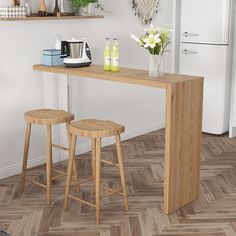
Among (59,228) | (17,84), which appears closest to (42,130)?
(17,84)

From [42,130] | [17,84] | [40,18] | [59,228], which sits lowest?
[59,228]

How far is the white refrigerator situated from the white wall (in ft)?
0.89

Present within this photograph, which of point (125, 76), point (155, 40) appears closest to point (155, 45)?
point (155, 40)

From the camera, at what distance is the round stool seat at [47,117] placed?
12.0ft

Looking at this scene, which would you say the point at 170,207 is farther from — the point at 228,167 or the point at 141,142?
the point at 141,142

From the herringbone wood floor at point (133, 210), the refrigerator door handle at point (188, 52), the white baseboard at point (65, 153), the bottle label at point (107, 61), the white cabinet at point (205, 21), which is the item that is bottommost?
the herringbone wood floor at point (133, 210)

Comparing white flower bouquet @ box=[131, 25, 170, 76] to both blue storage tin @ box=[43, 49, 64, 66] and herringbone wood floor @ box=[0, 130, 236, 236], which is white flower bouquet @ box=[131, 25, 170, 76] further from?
herringbone wood floor @ box=[0, 130, 236, 236]

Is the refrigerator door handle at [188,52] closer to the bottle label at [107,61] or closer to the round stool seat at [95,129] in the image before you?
the bottle label at [107,61]

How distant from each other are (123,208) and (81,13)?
194cm

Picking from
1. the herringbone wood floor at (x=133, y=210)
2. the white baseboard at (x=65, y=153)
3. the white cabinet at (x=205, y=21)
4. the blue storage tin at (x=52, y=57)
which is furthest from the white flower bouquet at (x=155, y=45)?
the white cabinet at (x=205, y=21)

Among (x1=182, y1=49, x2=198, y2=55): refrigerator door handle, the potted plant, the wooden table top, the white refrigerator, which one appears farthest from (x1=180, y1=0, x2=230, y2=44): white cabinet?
the wooden table top

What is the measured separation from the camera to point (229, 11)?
5.35 metres

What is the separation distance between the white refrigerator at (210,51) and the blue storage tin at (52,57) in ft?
6.50

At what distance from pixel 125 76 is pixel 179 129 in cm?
56
